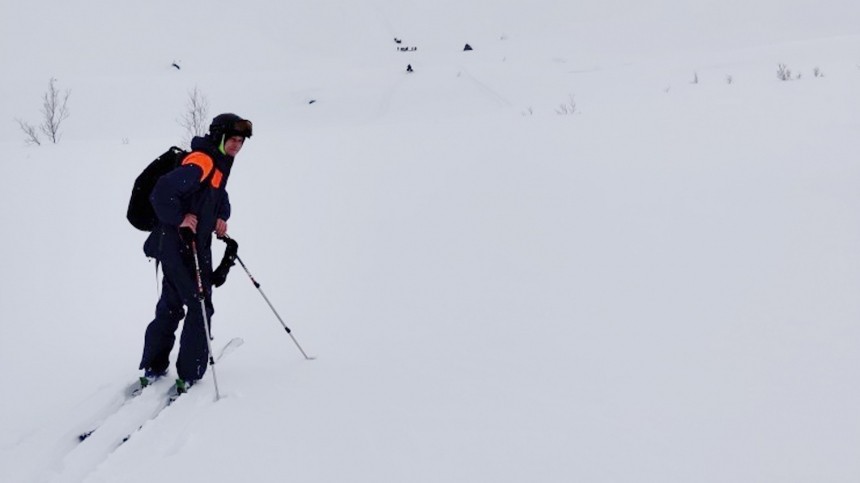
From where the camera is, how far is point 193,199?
3.88m

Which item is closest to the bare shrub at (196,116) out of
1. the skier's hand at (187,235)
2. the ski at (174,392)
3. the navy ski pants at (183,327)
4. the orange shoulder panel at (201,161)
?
the ski at (174,392)

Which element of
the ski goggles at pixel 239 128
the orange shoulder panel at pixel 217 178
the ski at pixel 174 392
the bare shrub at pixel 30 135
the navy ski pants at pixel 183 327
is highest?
the bare shrub at pixel 30 135

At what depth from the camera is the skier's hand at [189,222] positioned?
12.4 feet

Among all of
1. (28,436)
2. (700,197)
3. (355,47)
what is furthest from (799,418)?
(355,47)

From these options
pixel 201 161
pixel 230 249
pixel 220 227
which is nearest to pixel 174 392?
pixel 230 249

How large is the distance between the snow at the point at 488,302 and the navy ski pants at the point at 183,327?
0.23m

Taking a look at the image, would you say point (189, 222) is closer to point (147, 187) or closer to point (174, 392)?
point (147, 187)

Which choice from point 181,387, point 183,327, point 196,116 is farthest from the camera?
point 196,116

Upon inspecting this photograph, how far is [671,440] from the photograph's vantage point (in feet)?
8.48

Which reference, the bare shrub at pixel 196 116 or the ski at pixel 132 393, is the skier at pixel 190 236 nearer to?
the ski at pixel 132 393

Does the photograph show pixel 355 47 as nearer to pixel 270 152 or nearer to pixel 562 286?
pixel 270 152

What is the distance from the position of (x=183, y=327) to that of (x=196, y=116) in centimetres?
2387

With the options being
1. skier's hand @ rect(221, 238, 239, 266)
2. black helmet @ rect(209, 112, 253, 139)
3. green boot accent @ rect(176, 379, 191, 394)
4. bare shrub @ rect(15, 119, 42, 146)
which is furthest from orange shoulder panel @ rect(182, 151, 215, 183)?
bare shrub @ rect(15, 119, 42, 146)

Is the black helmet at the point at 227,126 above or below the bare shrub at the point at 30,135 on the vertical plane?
below
